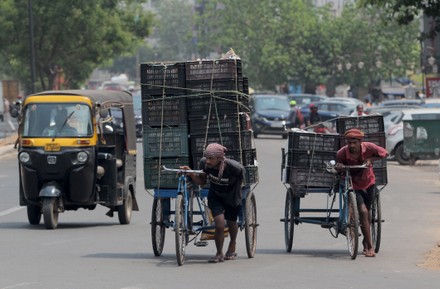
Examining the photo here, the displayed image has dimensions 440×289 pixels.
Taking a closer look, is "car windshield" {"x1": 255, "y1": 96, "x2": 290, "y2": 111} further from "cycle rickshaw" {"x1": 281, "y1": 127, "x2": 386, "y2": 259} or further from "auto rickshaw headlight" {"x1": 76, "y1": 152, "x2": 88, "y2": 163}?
"cycle rickshaw" {"x1": 281, "y1": 127, "x2": 386, "y2": 259}

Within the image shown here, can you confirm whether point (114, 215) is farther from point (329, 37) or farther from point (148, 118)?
point (329, 37)

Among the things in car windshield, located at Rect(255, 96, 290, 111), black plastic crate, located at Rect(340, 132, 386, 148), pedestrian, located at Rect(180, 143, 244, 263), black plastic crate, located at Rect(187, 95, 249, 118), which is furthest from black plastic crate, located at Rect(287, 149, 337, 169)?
car windshield, located at Rect(255, 96, 290, 111)

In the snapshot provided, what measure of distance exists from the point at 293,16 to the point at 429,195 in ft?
235

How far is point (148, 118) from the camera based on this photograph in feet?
51.1

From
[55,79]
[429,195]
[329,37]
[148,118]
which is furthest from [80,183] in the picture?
[329,37]

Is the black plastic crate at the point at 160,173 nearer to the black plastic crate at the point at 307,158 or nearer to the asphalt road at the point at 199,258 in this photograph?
the asphalt road at the point at 199,258

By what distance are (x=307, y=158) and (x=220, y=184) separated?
71.6 inches

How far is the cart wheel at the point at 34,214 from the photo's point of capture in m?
20.0

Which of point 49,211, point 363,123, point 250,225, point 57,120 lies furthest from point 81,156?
point 250,225

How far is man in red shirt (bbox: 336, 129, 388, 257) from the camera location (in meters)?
15.1

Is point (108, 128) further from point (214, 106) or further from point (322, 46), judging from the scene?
point (322, 46)

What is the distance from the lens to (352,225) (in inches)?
581

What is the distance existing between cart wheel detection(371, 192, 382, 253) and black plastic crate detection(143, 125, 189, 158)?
219 centimetres

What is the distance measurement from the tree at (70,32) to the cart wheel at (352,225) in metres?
49.7
